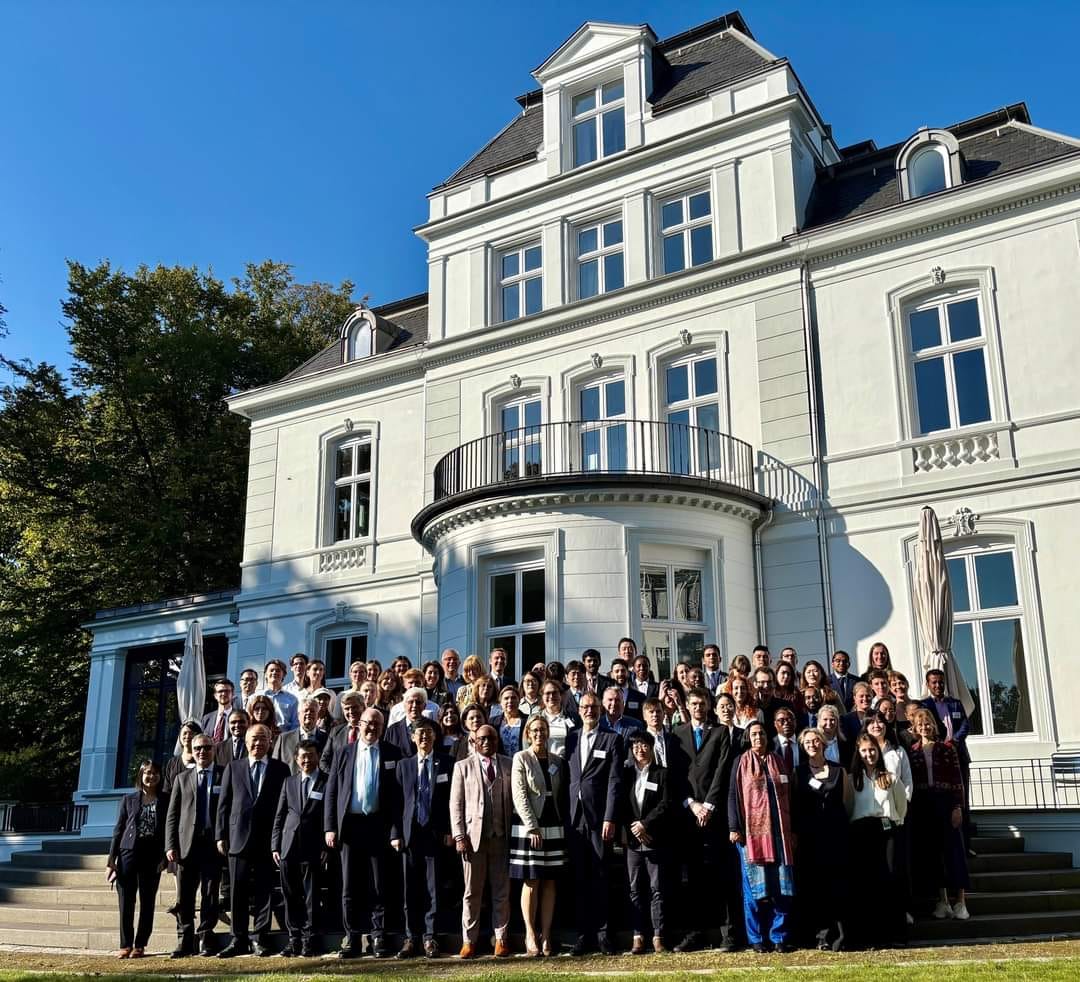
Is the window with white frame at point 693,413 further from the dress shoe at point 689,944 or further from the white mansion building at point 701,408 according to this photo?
the dress shoe at point 689,944

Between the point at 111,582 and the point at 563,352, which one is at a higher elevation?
the point at 563,352

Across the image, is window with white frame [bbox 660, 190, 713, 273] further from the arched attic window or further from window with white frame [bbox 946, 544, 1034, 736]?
window with white frame [bbox 946, 544, 1034, 736]

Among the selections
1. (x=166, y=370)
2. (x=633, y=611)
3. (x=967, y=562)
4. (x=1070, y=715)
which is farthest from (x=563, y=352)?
(x=166, y=370)

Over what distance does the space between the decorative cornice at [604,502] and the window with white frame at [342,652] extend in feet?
15.3

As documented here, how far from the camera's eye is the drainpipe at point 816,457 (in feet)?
47.7

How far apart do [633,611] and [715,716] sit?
5469 mm

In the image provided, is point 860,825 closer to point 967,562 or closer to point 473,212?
point 967,562

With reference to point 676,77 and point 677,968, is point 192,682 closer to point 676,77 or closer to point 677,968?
point 677,968

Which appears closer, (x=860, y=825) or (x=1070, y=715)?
(x=860, y=825)

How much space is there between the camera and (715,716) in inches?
347

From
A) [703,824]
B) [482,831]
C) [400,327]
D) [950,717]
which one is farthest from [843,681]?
[400,327]

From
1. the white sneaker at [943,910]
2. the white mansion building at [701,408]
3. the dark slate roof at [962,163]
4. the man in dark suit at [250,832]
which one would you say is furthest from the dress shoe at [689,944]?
the dark slate roof at [962,163]

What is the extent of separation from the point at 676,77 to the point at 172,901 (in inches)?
564

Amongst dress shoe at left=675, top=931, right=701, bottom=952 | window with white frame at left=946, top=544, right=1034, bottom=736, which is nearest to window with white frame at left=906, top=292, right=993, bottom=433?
window with white frame at left=946, top=544, right=1034, bottom=736
